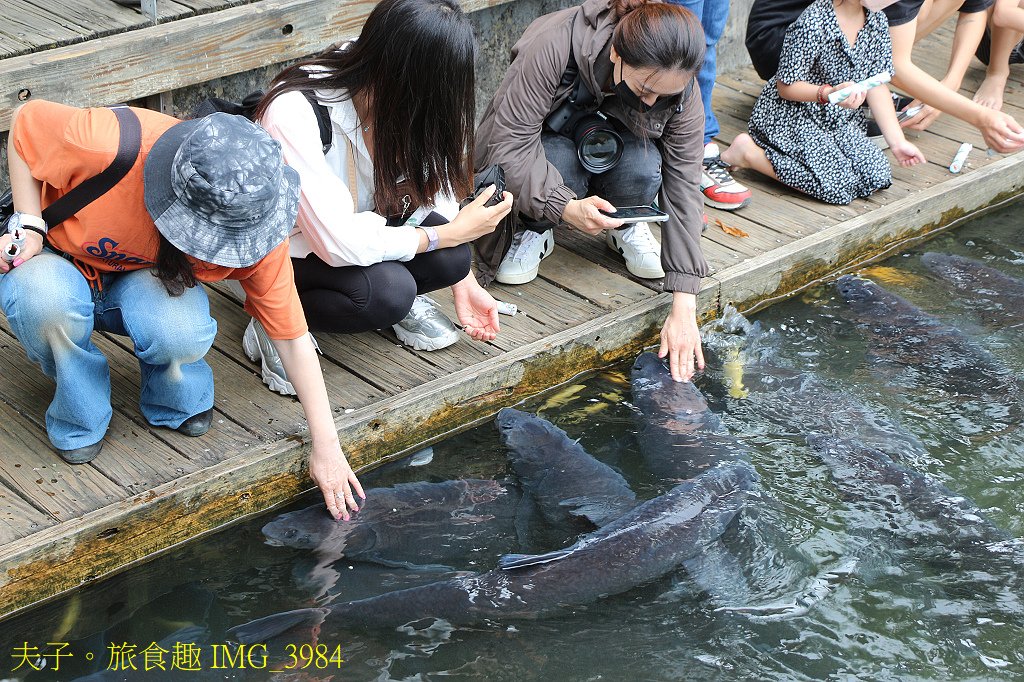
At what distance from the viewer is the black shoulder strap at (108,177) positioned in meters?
3.00

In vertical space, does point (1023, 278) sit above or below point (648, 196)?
below

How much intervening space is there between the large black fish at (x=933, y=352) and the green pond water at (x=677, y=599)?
11 centimetres

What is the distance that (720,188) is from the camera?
5.30m

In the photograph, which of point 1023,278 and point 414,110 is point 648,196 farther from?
point 1023,278

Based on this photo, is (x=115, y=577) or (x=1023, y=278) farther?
(x=1023, y=278)

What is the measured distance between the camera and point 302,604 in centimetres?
322

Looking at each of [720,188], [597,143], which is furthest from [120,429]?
[720,188]

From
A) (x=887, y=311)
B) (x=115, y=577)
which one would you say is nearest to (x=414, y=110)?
(x=115, y=577)

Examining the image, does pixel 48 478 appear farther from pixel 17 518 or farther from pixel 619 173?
pixel 619 173

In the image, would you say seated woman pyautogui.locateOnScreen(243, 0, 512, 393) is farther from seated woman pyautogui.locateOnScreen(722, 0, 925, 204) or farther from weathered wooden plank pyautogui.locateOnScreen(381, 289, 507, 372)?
seated woman pyautogui.locateOnScreen(722, 0, 925, 204)

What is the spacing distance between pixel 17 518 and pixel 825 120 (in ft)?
13.8

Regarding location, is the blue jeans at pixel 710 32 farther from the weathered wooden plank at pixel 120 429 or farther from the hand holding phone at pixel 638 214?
the weathered wooden plank at pixel 120 429

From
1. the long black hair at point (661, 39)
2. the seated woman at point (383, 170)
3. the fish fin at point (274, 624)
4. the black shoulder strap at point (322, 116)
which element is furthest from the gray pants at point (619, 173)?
the fish fin at point (274, 624)

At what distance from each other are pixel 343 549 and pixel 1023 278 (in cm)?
364
